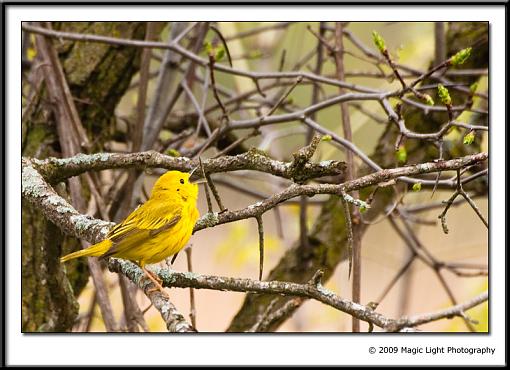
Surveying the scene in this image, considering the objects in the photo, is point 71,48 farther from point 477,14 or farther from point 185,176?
point 477,14

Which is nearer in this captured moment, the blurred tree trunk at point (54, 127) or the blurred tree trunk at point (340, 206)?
the blurred tree trunk at point (54, 127)

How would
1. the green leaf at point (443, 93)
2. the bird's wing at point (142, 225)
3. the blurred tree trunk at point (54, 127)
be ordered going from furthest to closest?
the blurred tree trunk at point (54, 127) < the green leaf at point (443, 93) < the bird's wing at point (142, 225)

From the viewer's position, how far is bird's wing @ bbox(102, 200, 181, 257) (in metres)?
2.49

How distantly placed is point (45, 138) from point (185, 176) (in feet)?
5.35

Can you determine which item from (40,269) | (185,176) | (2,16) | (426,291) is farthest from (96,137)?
(426,291)

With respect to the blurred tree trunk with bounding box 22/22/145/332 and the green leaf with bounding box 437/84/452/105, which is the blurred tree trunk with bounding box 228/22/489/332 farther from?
the green leaf with bounding box 437/84/452/105

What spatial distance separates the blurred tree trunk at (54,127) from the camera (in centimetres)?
368

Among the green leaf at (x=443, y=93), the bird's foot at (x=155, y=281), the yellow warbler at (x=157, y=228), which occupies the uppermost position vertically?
the green leaf at (x=443, y=93)

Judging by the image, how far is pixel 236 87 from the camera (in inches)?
227

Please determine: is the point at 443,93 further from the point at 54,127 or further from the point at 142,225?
the point at 54,127

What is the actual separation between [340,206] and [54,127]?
174 cm

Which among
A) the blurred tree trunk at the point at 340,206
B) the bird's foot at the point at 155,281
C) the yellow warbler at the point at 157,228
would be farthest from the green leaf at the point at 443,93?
the blurred tree trunk at the point at 340,206

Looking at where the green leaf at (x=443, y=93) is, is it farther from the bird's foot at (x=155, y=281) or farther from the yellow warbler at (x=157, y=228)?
the bird's foot at (x=155, y=281)

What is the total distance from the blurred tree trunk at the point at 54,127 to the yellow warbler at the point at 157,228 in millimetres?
1063
